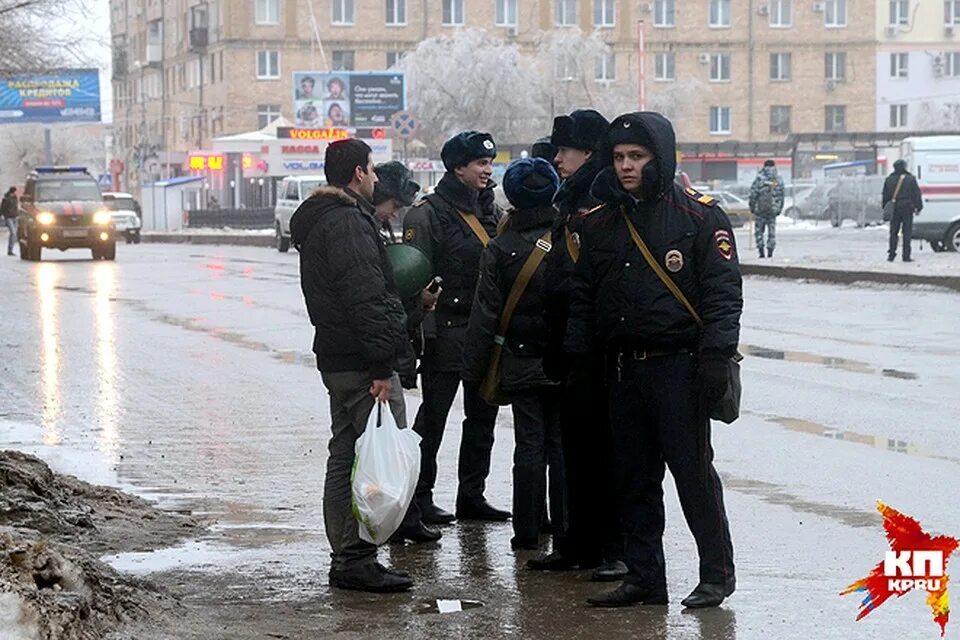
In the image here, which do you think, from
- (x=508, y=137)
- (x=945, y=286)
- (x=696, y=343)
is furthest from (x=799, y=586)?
(x=508, y=137)

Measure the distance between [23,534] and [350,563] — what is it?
1.28 m

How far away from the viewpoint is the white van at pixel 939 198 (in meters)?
36.3

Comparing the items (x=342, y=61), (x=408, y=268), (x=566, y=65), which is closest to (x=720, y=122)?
(x=566, y=65)

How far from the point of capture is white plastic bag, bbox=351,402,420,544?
755cm

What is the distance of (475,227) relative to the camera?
9.02 meters

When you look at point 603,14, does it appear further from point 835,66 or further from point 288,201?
point 288,201

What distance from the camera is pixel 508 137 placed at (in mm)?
89250

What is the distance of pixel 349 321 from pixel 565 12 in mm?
91823

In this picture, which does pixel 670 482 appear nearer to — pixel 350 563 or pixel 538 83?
pixel 350 563

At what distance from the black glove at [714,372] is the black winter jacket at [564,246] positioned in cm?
101

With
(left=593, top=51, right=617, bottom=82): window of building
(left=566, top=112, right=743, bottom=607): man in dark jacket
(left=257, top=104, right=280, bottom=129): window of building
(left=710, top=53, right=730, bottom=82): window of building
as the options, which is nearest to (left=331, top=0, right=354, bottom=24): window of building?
(left=257, top=104, right=280, bottom=129): window of building

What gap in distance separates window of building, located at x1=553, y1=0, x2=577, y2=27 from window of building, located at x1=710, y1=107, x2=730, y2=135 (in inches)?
339

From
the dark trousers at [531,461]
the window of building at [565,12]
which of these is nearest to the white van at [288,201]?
the dark trousers at [531,461]

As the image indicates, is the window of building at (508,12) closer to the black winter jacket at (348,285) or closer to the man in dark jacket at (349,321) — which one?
the man in dark jacket at (349,321)
